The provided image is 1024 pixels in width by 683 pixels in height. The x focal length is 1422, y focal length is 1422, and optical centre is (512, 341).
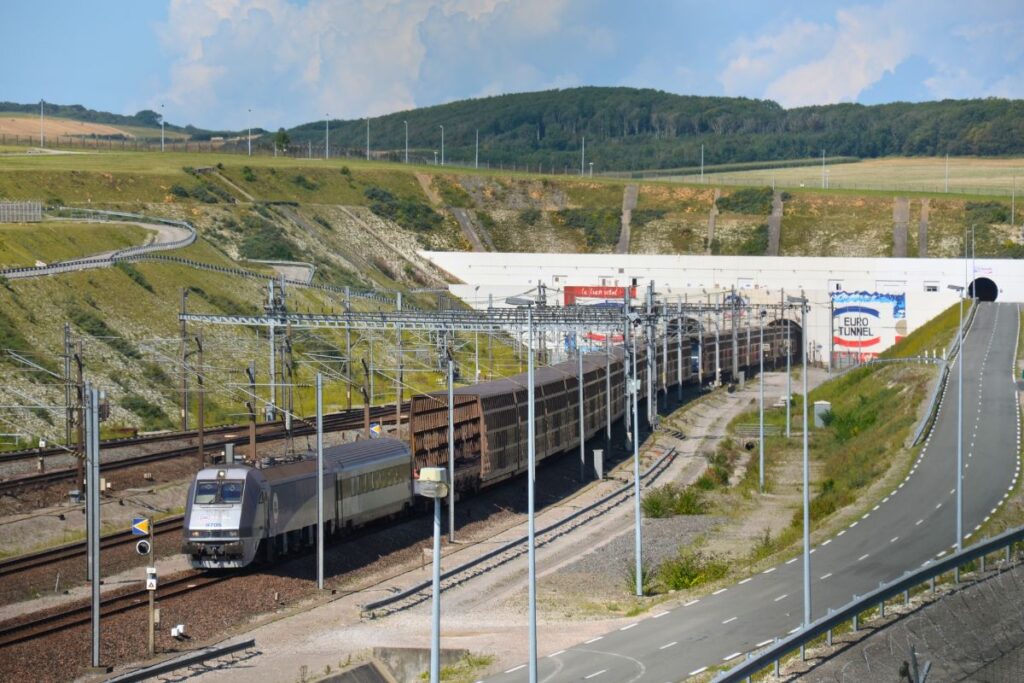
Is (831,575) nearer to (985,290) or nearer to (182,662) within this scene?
(182,662)

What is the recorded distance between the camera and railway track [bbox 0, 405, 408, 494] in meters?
44.1

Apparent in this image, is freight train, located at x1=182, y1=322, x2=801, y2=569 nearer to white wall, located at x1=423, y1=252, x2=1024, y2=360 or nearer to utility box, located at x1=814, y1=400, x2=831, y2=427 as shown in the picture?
utility box, located at x1=814, y1=400, x2=831, y2=427

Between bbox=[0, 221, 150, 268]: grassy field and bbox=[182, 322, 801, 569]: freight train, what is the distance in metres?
32.2

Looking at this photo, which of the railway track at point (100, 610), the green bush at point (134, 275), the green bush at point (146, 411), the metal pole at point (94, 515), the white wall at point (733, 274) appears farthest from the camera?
the white wall at point (733, 274)

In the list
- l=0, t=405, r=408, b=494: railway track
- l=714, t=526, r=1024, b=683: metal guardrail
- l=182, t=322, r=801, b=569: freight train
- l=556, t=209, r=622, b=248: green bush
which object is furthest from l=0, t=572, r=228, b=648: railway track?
l=556, t=209, r=622, b=248: green bush

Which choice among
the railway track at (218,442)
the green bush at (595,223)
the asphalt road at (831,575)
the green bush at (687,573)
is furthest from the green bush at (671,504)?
the green bush at (595,223)

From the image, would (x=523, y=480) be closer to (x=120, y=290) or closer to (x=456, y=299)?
(x=120, y=290)

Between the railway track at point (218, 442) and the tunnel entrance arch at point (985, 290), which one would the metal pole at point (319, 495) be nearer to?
the railway track at point (218, 442)

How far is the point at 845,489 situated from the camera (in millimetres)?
55000

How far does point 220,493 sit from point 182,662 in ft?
27.9

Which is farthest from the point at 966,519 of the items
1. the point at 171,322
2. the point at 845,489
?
the point at 171,322

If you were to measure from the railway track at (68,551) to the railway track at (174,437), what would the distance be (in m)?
5.31

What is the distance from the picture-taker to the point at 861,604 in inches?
1145

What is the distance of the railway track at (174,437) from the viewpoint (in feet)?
160
